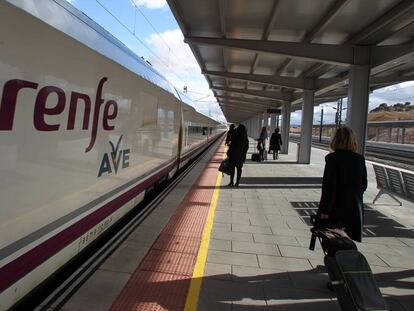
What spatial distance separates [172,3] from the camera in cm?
992

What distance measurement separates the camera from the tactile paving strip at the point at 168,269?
12.4 ft

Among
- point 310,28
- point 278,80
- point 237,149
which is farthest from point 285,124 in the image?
point 237,149

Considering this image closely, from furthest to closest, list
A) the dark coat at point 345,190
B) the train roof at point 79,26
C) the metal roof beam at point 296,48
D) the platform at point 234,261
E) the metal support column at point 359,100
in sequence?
the metal roof beam at point 296,48 < the metal support column at point 359,100 < the dark coat at point 345,190 < the platform at point 234,261 < the train roof at point 79,26

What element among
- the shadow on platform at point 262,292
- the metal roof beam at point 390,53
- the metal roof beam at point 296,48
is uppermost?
the metal roof beam at point 296,48

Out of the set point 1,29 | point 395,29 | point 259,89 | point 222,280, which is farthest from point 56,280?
point 259,89

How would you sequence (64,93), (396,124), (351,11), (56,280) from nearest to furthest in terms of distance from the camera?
(64,93), (56,280), (351,11), (396,124)

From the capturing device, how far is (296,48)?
12.0 m

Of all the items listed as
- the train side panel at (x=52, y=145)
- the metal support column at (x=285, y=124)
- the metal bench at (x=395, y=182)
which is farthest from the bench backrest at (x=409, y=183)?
the metal support column at (x=285, y=124)

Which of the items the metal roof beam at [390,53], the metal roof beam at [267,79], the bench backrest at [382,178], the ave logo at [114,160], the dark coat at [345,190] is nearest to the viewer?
the dark coat at [345,190]

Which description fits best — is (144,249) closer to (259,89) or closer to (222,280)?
(222,280)

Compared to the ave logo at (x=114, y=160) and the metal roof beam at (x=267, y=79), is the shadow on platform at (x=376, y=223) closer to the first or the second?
the ave logo at (x=114, y=160)

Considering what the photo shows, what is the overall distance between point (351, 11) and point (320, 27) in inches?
46.3

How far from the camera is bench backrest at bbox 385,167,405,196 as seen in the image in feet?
26.4

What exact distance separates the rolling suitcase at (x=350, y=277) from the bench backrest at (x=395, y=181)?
470 cm
